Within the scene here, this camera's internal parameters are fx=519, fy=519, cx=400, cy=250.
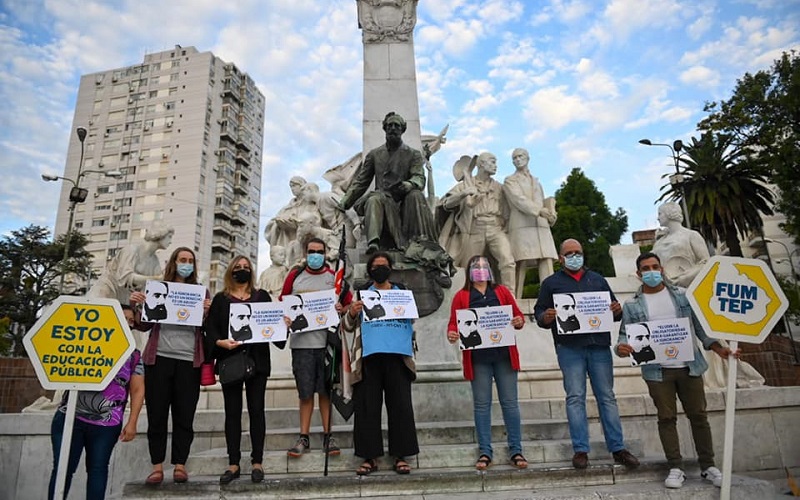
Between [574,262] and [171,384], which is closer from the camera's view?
[171,384]

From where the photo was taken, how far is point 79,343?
3.57m

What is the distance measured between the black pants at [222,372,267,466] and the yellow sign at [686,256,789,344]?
143 inches

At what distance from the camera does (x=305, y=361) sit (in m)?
4.73

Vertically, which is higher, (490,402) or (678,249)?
(678,249)

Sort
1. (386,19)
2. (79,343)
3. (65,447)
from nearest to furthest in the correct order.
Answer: (65,447) < (79,343) < (386,19)

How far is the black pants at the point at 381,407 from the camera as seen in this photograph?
4.39 meters

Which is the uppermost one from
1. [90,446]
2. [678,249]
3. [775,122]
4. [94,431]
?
[775,122]

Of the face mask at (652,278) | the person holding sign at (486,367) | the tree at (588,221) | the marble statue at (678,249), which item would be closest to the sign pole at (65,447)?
the person holding sign at (486,367)

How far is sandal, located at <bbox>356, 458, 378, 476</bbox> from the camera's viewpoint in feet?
14.0

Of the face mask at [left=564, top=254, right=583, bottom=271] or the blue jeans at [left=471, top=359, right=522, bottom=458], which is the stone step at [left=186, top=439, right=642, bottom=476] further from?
the face mask at [left=564, top=254, right=583, bottom=271]

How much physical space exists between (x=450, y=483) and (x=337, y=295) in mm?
1903

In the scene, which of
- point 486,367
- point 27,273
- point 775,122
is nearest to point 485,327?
point 486,367

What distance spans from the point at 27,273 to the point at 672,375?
38828 millimetres

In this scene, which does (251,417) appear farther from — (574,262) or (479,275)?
(574,262)
